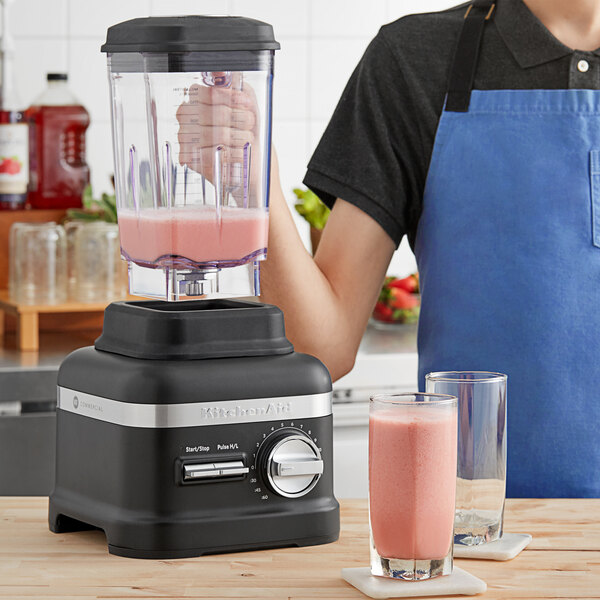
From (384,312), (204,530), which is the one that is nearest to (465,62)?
(204,530)

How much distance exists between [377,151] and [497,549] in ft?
1.95

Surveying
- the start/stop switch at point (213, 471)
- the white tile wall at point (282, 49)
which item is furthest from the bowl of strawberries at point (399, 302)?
the start/stop switch at point (213, 471)

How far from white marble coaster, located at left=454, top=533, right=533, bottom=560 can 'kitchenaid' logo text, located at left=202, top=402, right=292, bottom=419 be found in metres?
0.17

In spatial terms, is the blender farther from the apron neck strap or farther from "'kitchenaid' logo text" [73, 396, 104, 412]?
the apron neck strap

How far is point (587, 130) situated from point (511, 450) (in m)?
0.39

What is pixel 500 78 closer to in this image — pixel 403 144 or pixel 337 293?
pixel 403 144

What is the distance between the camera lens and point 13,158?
2.26 m

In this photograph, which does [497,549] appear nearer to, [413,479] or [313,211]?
[413,479]

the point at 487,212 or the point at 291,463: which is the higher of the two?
the point at 487,212

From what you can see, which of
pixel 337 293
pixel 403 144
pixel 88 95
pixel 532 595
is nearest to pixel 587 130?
pixel 403 144

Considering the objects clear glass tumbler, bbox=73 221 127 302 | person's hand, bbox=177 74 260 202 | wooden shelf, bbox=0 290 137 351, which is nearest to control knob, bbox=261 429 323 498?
person's hand, bbox=177 74 260 202

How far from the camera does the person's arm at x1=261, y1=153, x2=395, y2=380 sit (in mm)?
1217

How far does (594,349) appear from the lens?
1229 millimetres

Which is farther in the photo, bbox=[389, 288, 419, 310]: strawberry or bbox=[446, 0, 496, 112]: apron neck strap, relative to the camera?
bbox=[389, 288, 419, 310]: strawberry
